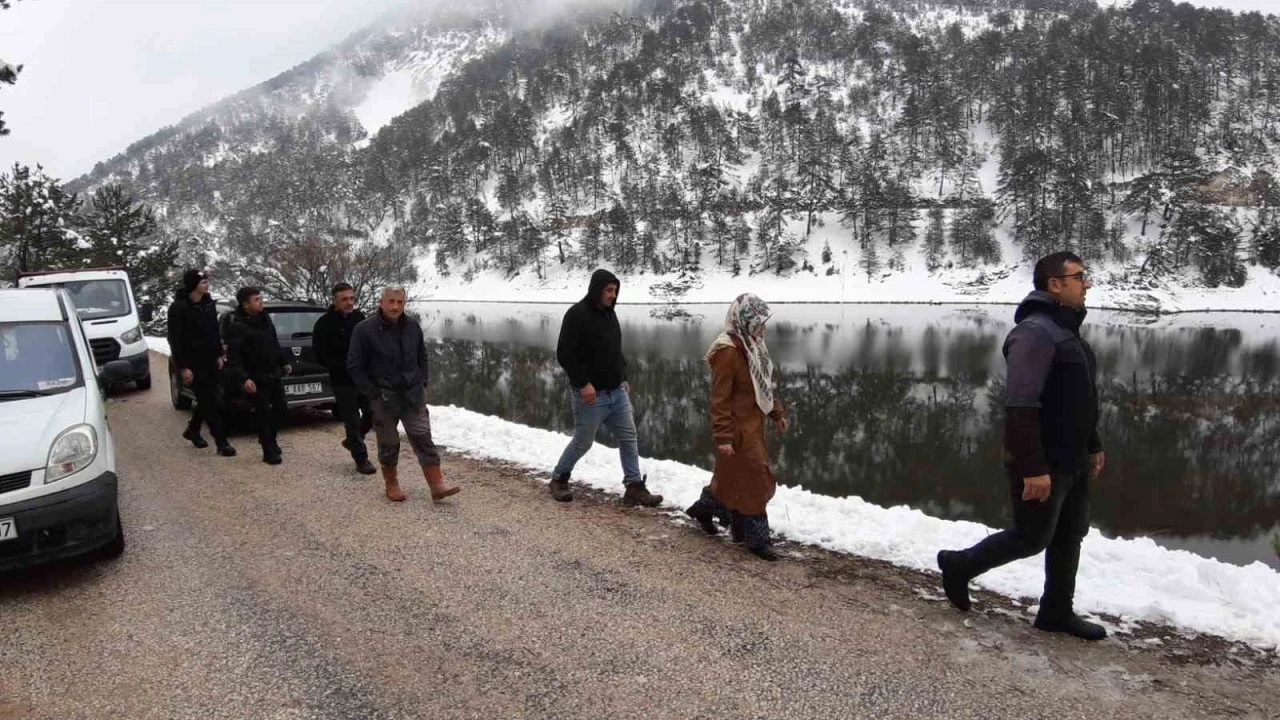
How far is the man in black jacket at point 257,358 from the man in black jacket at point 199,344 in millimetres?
344

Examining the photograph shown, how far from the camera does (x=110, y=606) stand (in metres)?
3.64

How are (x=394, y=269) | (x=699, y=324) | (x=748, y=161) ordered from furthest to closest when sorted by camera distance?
1. (x=748, y=161)
2. (x=699, y=324)
3. (x=394, y=269)

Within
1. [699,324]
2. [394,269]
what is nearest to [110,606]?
[394,269]

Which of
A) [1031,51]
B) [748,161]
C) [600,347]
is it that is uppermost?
[1031,51]

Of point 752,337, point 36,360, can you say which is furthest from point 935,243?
point 36,360

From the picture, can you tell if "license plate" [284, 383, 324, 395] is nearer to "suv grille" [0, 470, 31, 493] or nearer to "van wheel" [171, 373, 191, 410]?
"van wheel" [171, 373, 191, 410]

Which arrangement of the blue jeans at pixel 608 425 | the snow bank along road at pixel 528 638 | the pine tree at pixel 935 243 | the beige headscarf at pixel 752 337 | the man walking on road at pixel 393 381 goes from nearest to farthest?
the snow bank along road at pixel 528 638, the beige headscarf at pixel 752 337, the blue jeans at pixel 608 425, the man walking on road at pixel 393 381, the pine tree at pixel 935 243

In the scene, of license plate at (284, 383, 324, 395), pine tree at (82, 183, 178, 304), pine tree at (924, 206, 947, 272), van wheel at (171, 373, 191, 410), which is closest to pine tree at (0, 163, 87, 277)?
pine tree at (82, 183, 178, 304)

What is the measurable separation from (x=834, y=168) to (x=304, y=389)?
100m

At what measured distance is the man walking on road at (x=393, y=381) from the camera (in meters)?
5.27

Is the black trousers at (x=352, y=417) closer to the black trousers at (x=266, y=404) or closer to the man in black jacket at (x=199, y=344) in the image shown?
the black trousers at (x=266, y=404)

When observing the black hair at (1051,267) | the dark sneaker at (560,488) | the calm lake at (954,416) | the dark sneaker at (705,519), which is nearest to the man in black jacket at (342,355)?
the dark sneaker at (560,488)

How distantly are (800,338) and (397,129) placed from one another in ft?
475

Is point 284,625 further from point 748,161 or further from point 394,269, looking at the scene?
point 748,161
